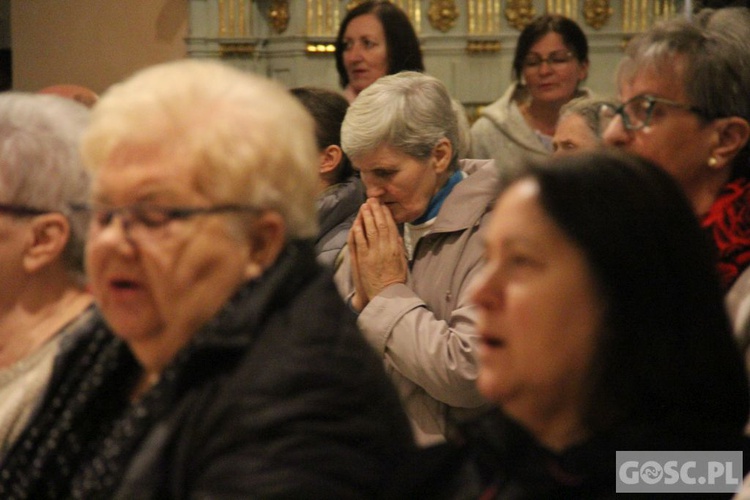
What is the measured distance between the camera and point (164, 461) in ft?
5.57

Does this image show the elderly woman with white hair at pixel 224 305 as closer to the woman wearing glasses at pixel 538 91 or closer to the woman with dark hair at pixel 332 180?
the woman with dark hair at pixel 332 180

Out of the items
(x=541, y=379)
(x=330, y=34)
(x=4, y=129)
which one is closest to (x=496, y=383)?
(x=541, y=379)

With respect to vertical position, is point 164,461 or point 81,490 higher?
point 164,461

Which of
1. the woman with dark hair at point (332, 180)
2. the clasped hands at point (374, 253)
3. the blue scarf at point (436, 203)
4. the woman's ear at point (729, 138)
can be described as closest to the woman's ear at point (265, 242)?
the woman's ear at point (729, 138)

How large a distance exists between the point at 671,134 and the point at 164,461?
4.27ft

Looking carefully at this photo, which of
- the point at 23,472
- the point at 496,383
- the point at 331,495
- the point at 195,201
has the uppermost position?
the point at 195,201

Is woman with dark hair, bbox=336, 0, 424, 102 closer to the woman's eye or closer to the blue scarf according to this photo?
the blue scarf

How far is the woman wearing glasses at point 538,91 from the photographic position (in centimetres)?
508

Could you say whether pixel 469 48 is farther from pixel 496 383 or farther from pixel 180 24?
pixel 496 383

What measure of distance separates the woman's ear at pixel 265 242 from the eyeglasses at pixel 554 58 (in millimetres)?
3481

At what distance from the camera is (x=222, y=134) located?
1.75m

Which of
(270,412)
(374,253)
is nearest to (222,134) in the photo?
(270,412)

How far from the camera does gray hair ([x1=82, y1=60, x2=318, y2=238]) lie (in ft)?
5.74

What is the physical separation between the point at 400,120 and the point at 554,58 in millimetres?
1910
